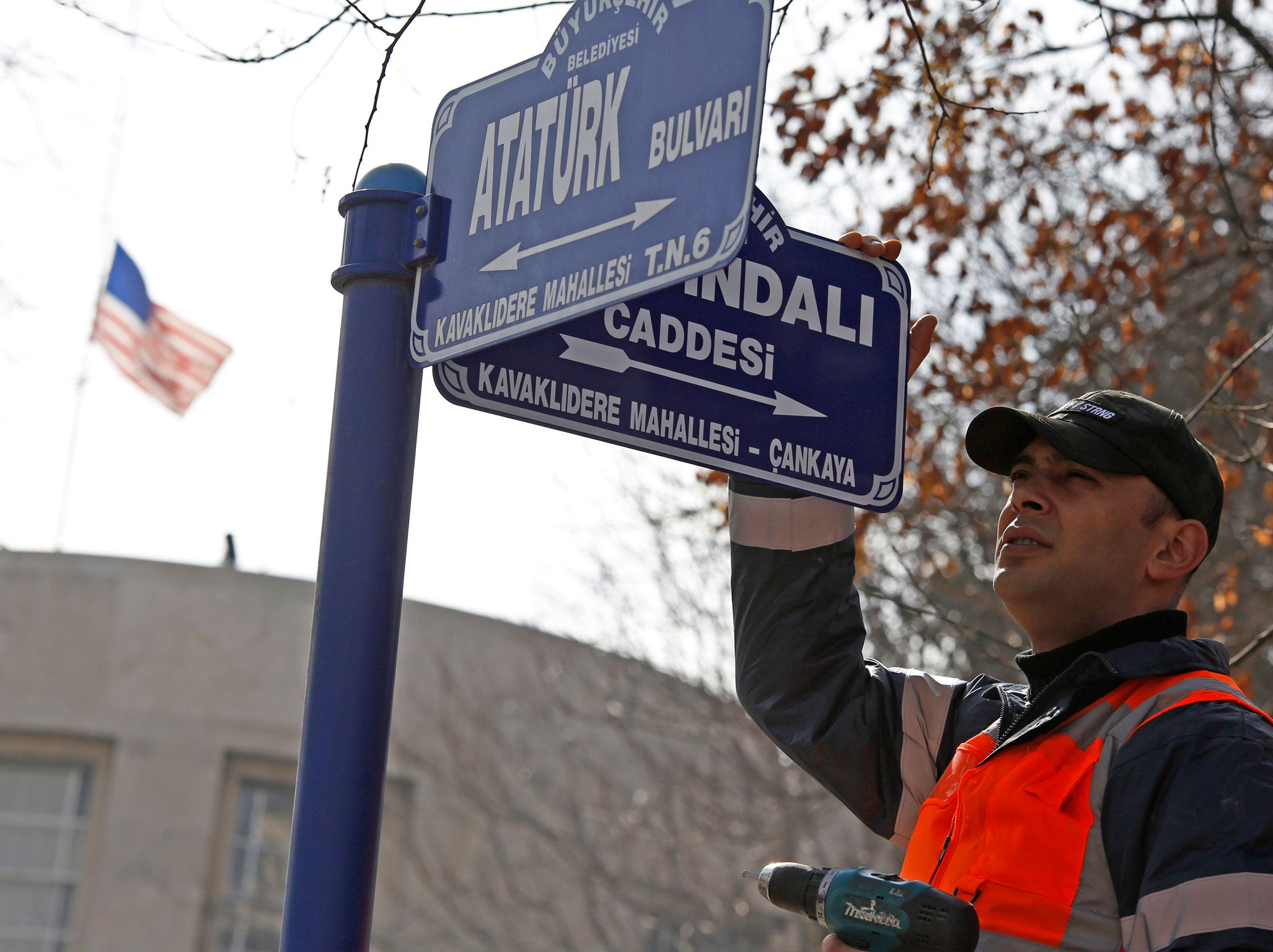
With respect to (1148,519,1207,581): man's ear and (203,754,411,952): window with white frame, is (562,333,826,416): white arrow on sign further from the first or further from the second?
(203,754,411,952): window with white frame

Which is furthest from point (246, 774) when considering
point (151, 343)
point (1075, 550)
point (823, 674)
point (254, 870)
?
point (1075, 550)

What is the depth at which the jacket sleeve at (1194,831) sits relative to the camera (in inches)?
79.2

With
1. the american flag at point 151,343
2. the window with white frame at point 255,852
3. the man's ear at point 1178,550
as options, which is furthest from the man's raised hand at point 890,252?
the window with white frame at point 255,852

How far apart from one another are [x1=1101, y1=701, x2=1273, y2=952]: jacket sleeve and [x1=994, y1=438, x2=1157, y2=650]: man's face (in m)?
0.47

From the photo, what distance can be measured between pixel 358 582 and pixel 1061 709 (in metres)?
1.09

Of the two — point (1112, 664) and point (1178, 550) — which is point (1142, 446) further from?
point (1112, 664)

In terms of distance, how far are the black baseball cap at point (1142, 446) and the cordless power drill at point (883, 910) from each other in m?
0.92

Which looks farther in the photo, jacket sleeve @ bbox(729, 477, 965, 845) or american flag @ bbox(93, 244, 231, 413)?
american flag @ bbox(93, 244, 231, 413)

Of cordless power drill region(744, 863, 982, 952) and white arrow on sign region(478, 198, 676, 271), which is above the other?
white arrow on sign region(478, 198, 676, 271)

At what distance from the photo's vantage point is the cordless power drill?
209 cm

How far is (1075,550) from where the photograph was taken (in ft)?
8.97

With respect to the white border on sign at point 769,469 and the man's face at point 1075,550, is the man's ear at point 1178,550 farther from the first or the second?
the white border on sign at point 769,469

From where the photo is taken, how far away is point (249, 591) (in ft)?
60.8

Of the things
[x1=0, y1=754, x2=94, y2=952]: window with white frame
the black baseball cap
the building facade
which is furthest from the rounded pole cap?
[x1=0, y1=754, x2=94, y2=952]: window with white frame
